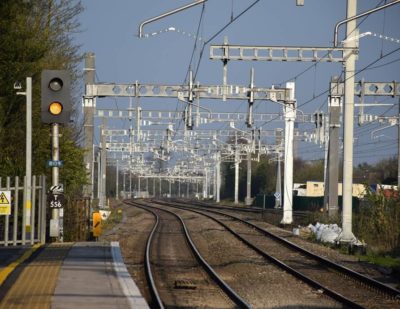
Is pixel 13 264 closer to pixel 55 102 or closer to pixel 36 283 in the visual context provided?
pixel 36 283

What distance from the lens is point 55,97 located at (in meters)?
22.0

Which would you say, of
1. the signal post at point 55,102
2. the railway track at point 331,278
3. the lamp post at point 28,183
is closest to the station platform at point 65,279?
the lamp post at point 28,183

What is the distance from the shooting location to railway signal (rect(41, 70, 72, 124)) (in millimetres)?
21859

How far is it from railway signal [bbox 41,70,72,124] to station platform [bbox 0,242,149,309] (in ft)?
11.3

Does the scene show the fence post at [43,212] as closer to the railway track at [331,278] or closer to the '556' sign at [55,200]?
the '556' sign at [55,200]

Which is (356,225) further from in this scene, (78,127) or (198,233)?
(78,127)

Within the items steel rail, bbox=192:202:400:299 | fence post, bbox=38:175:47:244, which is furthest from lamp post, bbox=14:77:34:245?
steel rail, bbox=192:202:400:299

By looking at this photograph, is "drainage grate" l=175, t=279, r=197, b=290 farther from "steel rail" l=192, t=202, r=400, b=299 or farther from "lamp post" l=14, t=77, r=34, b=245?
"lamp post" l=14, t=77, r=34, b=245

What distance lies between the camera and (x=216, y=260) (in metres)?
24.2

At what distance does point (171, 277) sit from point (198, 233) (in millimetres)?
17709

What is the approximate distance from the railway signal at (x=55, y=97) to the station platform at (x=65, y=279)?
344 centimetres

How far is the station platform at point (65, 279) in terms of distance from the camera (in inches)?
478

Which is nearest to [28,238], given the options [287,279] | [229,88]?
[287,279]

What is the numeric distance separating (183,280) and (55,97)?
6420 mm
